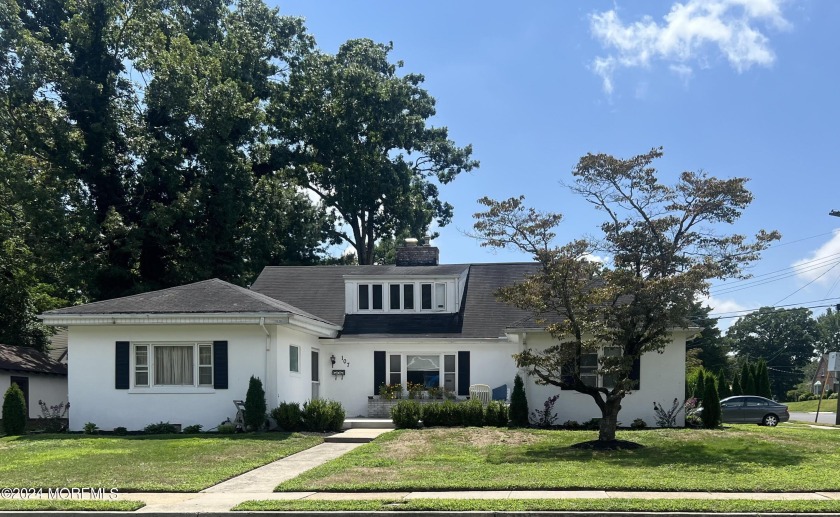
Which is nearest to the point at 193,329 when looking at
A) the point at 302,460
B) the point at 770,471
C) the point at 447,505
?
the point at 302,460

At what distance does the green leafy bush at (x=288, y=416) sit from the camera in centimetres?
2264

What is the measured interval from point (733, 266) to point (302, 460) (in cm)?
1048

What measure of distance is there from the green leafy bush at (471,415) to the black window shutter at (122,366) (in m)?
9.04

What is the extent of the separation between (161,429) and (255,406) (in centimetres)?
271

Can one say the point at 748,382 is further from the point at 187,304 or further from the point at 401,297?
the point at 187,304

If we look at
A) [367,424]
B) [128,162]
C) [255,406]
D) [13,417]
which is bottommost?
[367,424]

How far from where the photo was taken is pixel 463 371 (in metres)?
27.8

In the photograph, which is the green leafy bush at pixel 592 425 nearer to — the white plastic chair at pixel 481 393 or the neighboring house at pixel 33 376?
the white plastic chair at pixel 481 393

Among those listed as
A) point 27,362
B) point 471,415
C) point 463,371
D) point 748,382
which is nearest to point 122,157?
point 27,362

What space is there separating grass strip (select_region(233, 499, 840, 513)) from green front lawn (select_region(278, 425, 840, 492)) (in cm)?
118

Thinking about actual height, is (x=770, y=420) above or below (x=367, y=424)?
below

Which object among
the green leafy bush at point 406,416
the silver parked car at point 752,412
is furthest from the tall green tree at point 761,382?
the green leafy bush at point 406,416

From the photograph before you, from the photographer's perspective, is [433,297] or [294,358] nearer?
[294,358]

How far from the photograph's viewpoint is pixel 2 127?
33.4 metres
